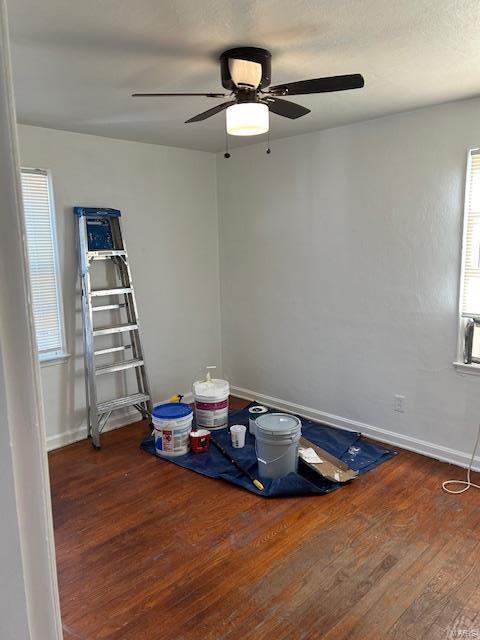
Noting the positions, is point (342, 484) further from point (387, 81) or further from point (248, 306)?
point (387, 81)

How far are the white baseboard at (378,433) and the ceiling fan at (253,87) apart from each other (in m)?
2.50

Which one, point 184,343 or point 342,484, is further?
point 184,343

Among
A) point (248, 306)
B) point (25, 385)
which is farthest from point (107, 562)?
point (248, 306)

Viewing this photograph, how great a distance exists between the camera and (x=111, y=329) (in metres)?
3.80

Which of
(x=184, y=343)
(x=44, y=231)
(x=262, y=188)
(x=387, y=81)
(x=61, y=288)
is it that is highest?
(x=387, y=81)

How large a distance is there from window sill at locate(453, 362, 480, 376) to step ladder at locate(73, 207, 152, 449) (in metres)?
2.45

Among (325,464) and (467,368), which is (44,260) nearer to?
(325,464)

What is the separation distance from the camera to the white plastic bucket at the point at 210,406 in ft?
12.7

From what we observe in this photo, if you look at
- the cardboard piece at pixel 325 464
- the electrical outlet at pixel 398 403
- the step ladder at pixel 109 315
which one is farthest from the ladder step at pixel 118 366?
the electrical outlet at pixel 398 403

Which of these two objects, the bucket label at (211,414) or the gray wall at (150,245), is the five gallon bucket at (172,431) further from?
the gray wall at (150,245)

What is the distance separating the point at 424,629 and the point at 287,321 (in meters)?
2.66

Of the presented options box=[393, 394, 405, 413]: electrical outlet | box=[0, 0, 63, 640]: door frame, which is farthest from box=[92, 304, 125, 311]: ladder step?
box=[0, 0, 63, 640]: door frame

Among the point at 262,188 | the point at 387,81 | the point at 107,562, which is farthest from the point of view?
the point at 262,188

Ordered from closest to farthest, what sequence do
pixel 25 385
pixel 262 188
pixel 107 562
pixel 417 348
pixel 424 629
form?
pixel 25 385 → pixel 424 629 → pixel 107 562 → pixel 417 348 → pixel 262 188
